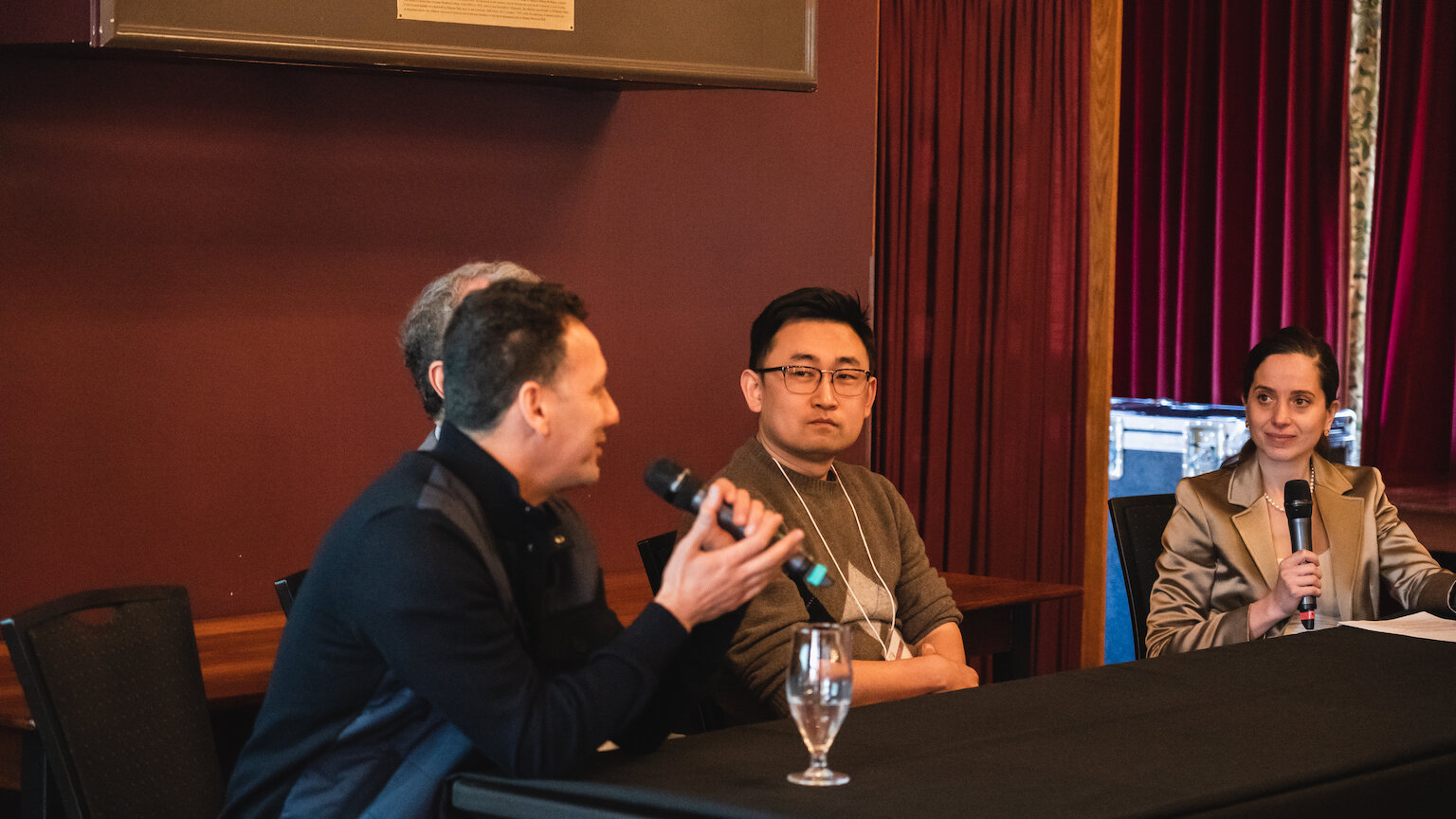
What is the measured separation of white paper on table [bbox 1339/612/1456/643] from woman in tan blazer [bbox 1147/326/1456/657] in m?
0.17

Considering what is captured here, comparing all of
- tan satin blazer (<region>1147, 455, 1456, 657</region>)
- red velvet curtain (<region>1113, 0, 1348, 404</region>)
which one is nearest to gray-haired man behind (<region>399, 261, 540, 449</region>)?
tan satin blazer (<region>1147, 455, 1456, 657</region>)

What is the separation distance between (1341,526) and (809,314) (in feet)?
3.68

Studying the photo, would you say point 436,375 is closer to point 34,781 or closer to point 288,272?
point 288,272

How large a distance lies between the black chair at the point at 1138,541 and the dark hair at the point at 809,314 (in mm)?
755

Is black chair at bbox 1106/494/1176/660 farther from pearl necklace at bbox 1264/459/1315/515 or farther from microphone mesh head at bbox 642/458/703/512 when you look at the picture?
microphone mesh head at bbox 642/458/703/512

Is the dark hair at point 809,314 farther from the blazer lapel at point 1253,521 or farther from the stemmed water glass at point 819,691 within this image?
the stemmed water glass at point 819,691

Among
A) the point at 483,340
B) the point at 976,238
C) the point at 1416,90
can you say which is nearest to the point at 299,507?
the point at 483,340

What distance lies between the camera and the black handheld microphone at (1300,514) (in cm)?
242

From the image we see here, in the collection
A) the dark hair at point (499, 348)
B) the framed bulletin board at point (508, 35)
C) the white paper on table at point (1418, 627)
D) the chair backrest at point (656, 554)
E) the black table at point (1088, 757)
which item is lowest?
the white paper on table at point (1418, 627)

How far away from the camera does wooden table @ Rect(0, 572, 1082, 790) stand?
2107 mm

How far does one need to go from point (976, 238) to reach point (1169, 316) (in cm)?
299

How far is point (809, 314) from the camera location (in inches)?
96.1

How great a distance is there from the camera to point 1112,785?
1.39 meters

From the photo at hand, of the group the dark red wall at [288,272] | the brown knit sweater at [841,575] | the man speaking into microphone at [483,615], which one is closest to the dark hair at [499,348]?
the man speaking into microphone at [483,615]
